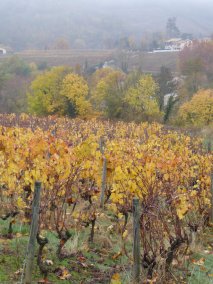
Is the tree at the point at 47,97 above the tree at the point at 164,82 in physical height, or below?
below

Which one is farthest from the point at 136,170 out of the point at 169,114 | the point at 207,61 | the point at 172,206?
the point at 207,61

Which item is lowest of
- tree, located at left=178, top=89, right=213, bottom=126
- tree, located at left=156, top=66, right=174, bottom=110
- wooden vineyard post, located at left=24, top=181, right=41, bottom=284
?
tree, located at left=178, top=89, right=213, bottom=126

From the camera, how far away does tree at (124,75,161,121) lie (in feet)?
131

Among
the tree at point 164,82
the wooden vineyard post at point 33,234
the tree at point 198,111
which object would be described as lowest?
the tree at point 198,111

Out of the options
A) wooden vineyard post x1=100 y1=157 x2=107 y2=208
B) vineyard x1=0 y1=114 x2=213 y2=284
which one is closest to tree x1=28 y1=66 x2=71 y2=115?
wooden vineyard post x1=100 y1=157 x2=107 y2=208

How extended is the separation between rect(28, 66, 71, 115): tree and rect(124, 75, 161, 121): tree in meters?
7.20

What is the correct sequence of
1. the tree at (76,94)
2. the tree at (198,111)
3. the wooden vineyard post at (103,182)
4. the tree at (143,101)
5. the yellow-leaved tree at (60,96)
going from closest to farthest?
the wooden vineyard post at (103,182) < the tree at (198,111) < the tree at (143,101) < the tree at (76,94) < the yellow-leaved tree at (60,96)

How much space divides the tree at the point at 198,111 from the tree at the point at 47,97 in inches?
490

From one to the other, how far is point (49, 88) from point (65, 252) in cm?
3978

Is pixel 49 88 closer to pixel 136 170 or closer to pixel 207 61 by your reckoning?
pixel 207 61

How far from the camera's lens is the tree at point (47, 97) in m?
43.6

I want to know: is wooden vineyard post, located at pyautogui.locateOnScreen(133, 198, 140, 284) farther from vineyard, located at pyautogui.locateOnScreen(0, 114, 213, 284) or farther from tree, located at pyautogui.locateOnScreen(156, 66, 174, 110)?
tree, located at pyautogui.locateOnScreen(156, 66, 174, 110)

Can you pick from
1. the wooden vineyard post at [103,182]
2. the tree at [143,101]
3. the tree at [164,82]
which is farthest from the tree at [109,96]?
the wooden vineyard post at [103,182]

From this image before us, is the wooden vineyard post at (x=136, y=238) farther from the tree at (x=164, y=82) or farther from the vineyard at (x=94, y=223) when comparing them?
the tree at (x=164, y=82)
